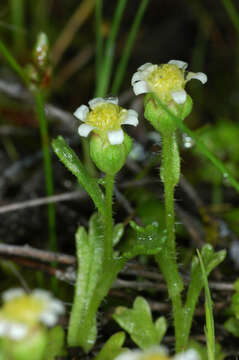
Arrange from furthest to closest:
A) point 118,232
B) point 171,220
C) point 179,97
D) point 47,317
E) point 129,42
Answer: point 129,42
point 118,232
point 171,220
point 179,97
point 47,317

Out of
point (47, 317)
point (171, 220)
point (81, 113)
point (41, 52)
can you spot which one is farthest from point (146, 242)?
point (41, 52)

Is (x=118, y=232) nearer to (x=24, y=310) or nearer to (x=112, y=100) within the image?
(x=112, y=100)

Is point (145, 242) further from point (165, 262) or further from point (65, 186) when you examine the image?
point (65, 186)

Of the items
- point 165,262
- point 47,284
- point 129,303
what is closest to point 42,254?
point 47,284

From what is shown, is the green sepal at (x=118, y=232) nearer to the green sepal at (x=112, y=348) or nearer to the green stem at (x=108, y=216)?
the green stem at (x=108, y=216)

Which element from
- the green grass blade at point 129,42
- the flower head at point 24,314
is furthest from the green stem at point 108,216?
the green grass blade at point 129,42

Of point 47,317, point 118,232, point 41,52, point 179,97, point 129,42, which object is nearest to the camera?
point 47,317
